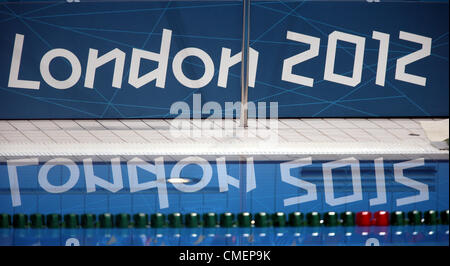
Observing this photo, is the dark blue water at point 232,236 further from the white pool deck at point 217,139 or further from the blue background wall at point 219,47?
the blue background wall at point 219,47

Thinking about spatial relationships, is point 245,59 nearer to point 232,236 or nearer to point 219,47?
point 219,47

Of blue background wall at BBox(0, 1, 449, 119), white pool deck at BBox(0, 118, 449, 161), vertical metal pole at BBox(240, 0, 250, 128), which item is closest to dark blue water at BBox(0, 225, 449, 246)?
white pool deck at BBox(0, 118, 449, 161)

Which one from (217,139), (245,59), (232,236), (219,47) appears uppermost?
(219,47)

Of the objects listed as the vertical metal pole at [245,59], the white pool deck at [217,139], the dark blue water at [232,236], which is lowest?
the dark blue water at [232,236]

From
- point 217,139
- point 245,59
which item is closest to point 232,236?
point 217,139

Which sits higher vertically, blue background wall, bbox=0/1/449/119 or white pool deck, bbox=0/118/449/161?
blue background wall, bbox=0/1/449/119

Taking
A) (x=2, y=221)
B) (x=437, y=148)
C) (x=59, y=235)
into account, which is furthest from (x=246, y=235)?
(x=437, y=148)

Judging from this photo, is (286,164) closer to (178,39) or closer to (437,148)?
(437,148)

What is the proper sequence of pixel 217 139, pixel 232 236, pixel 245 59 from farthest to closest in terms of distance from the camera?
1. pixel 245 59
2. pixel 217 139
3. pixel 232 236

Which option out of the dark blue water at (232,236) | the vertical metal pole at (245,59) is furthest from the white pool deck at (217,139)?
the dark blue water at (232,236)

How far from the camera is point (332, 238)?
4457 mm

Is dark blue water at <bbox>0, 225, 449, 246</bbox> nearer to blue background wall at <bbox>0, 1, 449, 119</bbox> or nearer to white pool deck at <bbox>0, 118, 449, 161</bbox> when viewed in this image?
white pool deck at <bbox>0, 118, 449, 161</bbox>

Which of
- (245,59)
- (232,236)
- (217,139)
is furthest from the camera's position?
(245,59)

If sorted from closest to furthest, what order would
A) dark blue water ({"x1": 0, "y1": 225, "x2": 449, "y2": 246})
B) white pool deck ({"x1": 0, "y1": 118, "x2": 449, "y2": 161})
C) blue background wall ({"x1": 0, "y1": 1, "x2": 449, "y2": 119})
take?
dark blue water ({"x1": 0, "y1": 225, "x2": 449, "y2": 246}) < white pool deck ({"x1": 0, "y1": 118, "x2": 449, "y2": 161}) < blue background wall ({"x1": 0, "y1": 1, "x2": 449, "y2": 119})
